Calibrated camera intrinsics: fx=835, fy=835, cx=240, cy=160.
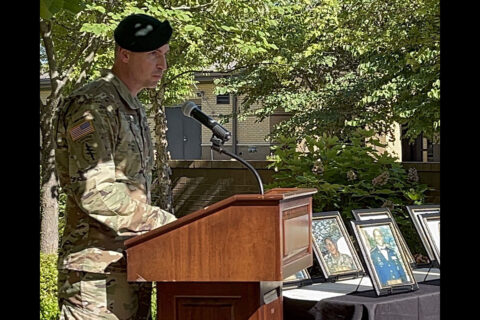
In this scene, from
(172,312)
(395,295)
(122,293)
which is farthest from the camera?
(395,295)

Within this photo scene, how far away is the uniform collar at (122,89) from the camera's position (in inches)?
104

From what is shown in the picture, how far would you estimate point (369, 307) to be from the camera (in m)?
3.15

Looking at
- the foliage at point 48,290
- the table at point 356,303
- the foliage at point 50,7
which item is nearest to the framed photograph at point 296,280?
the table at point 356,303

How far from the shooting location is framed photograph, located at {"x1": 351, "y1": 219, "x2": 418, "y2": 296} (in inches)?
130

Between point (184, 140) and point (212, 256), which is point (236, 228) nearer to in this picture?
point (212, 256)

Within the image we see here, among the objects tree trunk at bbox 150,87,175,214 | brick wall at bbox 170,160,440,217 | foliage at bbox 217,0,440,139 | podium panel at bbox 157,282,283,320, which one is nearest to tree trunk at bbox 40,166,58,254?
foliage at bbox 217,0,440,139

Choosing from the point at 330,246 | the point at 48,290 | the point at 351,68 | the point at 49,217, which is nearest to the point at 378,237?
the point at 330,246

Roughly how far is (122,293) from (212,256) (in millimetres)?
→ 426

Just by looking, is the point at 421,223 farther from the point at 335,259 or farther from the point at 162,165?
the point at 162,165

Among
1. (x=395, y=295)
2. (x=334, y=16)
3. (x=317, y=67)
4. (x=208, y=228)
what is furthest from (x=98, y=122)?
(x=317, y=67)

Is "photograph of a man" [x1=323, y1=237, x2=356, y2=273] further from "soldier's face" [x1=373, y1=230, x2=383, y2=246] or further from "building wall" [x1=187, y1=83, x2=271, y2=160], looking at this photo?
"building wall" [x1=187, y1=83, x2=271, y2=160]

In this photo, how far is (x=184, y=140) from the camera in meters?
27.9

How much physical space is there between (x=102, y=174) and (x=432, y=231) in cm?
178

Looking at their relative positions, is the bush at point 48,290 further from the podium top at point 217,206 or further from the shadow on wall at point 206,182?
the shadow on wall at point 206,182
